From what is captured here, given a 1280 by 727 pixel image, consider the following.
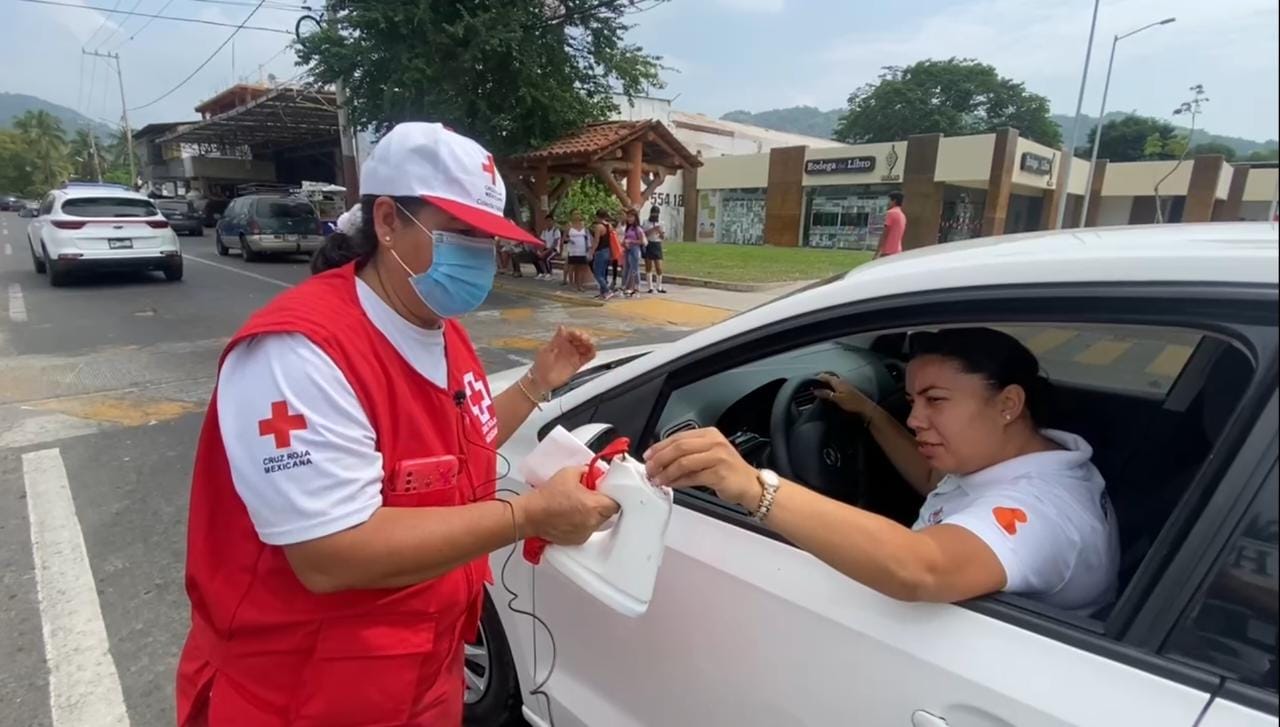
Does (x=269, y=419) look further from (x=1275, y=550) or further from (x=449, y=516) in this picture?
(x=1275, y=550)

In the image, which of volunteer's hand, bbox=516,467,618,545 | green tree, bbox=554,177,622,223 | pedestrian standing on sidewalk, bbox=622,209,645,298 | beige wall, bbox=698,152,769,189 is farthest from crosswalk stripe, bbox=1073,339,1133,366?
beige wall, bbox=698,152,769,189

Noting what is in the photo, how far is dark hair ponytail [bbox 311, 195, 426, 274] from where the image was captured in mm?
1289

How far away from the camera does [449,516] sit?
44.5 inches

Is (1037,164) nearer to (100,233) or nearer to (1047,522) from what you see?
(100,233)

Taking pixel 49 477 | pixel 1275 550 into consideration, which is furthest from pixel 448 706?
pixel 49 477

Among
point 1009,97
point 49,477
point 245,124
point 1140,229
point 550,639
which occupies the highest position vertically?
point 1009,97

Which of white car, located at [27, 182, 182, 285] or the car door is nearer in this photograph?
the car door

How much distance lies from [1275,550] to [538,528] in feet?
3.27

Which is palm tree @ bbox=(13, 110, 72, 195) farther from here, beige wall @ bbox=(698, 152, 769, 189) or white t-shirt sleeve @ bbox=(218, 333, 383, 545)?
white t-shirt sleeve @ bbox=(218, 333, 383, 545)

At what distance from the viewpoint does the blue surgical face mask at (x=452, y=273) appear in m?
1.30

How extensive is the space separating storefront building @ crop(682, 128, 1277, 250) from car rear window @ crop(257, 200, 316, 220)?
71.7ft

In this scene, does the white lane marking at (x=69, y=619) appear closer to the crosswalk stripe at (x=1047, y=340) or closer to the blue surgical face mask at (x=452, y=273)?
the blue surgical face mask at (x=452, y=273)

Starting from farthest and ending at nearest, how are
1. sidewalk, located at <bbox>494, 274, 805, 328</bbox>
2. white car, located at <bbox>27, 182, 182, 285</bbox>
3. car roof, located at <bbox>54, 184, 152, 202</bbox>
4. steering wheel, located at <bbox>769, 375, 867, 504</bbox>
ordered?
car roof, located at <bbox>54, 184, 152, 202</bbox>, white car, located at <bbox>27, 182, 182, 285</bbox>, sidewalk, located at <bbox>494, 274, 805, 328</bbox>, steering wheel, located at <bbox>769, 375, 867, 504</bbox>

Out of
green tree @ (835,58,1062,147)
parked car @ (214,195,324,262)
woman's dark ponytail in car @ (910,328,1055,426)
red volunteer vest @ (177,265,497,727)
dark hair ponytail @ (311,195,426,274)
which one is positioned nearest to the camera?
red volunteer vest @ (177,265,497,727)
